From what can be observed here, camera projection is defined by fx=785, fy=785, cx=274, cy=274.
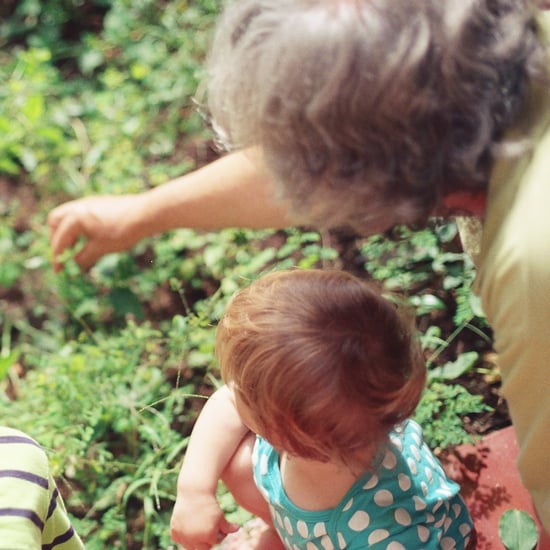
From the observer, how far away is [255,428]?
1.25 metres

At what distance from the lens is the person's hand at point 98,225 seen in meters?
1.97

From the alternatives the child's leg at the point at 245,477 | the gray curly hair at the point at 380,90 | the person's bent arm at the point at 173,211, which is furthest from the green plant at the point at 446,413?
the gray curly hair at the point at 380,90

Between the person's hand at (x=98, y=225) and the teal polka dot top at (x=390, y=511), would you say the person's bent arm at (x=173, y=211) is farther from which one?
the teal polka dot top at (x=390, y=511)

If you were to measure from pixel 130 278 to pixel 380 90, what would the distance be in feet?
4.52

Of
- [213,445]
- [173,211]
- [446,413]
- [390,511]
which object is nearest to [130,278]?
[173,211]

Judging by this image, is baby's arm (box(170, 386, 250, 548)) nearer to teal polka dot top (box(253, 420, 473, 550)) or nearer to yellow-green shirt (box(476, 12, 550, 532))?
teal polka dot top (box(253, 420, 473, 550))

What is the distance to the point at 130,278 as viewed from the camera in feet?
7.05

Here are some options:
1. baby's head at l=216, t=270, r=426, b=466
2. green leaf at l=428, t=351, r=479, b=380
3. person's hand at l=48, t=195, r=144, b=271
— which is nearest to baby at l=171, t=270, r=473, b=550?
baby's head at l=216, t=270, r=426, b=466

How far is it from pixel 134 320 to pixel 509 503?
3.49 ft

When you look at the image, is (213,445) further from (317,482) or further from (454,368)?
(454,368)

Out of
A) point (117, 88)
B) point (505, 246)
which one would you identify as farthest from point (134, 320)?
point (505, 246)

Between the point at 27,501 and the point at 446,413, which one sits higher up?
the point at 27,501

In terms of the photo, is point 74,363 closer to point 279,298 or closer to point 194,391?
point 194,391

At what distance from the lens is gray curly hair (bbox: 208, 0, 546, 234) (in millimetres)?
882
